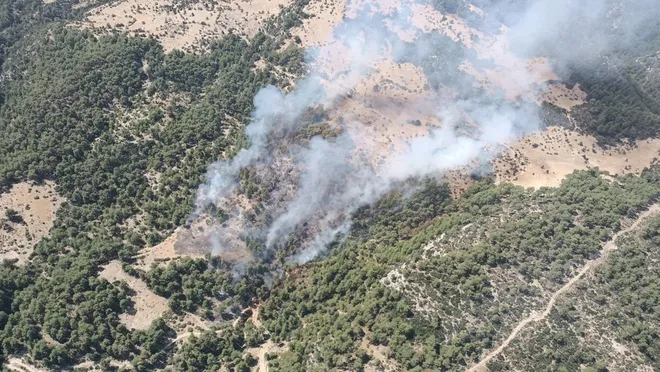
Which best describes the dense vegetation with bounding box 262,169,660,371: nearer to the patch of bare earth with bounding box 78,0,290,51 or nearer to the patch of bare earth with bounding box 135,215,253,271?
the patch of bare earth with bounding box 135,215,253,271

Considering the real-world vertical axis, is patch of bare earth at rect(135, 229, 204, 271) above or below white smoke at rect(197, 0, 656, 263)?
below

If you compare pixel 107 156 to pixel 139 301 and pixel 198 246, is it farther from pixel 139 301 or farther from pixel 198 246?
pixel 139 301

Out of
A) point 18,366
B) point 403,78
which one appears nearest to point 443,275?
point 403,78

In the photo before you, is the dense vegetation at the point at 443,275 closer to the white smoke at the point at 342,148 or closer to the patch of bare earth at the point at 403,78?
the white smoke at the point at 342,148


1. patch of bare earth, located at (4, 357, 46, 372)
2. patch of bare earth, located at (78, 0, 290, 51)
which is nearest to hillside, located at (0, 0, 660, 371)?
patch of bare earth, located at (4, 357, 46, 372)

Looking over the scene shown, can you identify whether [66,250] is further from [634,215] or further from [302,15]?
[634,215]

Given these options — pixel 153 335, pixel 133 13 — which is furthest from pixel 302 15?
pixel 153 335
